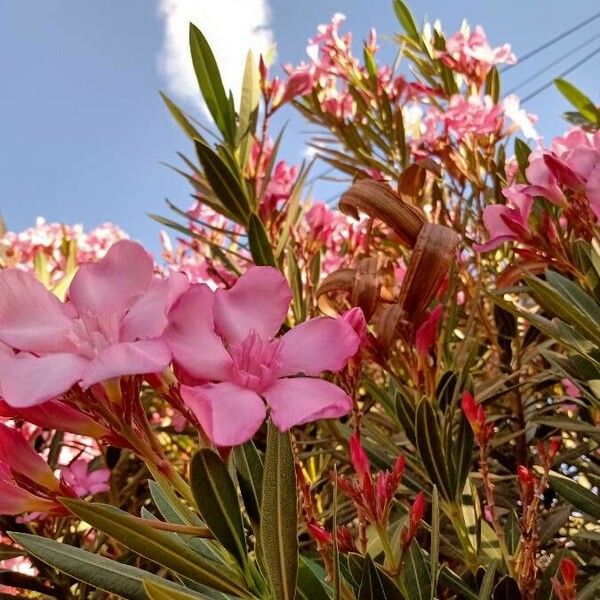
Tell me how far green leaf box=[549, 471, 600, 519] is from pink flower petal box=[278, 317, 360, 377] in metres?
0.44

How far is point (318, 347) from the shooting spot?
0.49 metres

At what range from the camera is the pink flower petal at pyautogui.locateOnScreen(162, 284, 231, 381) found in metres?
0.45

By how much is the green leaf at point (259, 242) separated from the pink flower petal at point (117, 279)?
0.65 m

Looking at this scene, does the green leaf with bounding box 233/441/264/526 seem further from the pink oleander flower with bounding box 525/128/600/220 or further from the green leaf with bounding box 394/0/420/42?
the green leaf with bounding box 394/0/420/42

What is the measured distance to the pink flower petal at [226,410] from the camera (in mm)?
406

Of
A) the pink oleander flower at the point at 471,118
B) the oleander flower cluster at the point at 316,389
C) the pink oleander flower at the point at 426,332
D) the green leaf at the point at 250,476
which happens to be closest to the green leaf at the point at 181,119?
the oleander flower cluster at the point at 316,389

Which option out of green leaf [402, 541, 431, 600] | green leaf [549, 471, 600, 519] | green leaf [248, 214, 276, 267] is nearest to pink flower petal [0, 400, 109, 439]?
green leaf [402, 541, 431, 600]

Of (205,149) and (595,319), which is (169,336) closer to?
(595,319)

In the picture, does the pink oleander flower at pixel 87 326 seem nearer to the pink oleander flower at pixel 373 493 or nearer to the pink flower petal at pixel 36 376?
the pink flower petal at pixel 36 376

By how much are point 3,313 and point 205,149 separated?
0.84m

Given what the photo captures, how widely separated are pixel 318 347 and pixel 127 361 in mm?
144

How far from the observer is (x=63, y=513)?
0.49 meters

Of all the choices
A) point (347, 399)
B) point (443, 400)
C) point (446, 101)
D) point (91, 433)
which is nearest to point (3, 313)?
point (91, 433)

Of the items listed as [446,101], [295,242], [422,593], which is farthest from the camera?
[446,101]
